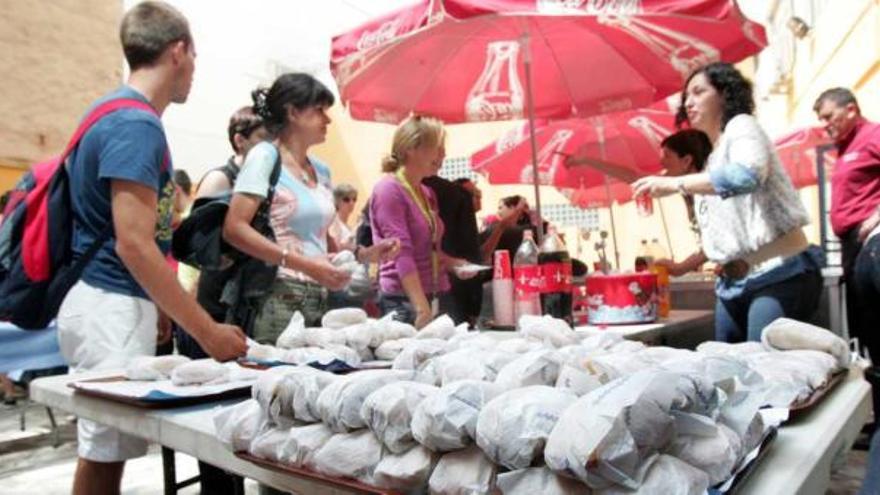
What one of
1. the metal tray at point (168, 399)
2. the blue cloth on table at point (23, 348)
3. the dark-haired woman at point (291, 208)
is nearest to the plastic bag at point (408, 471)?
the metal tray at point (168, 399)

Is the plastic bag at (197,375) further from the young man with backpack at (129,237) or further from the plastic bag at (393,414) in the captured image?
the plastic bag at (393,414)

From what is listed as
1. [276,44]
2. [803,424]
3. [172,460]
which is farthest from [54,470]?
[276,44]

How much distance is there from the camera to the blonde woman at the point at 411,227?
2.42 m

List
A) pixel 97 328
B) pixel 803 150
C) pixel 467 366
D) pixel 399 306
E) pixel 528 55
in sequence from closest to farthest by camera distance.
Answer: pixel 467 366
pixel 97 328
pixel 399 306
pixel 528 55
pixel 803 150

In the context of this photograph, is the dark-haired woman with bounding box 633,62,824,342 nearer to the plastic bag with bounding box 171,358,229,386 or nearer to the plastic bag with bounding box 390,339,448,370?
the plastic bag with bounding box 390,339,448,370

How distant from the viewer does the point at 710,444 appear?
1.93ft

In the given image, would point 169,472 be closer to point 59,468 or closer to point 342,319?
point 342,319

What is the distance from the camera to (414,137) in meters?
2.60

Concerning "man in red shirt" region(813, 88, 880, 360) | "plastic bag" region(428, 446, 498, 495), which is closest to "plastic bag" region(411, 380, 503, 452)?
"plastic bag" region(428, 446, 498, 495)

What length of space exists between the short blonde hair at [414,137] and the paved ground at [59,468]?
4.79 feet

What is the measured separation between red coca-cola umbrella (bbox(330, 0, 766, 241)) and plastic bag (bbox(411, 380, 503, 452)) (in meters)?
2.04

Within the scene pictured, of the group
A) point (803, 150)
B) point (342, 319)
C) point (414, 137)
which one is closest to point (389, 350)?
point (342, 319)

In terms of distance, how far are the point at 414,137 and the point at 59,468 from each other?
246 centimetres

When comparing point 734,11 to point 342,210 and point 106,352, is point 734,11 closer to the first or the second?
point 106,352
